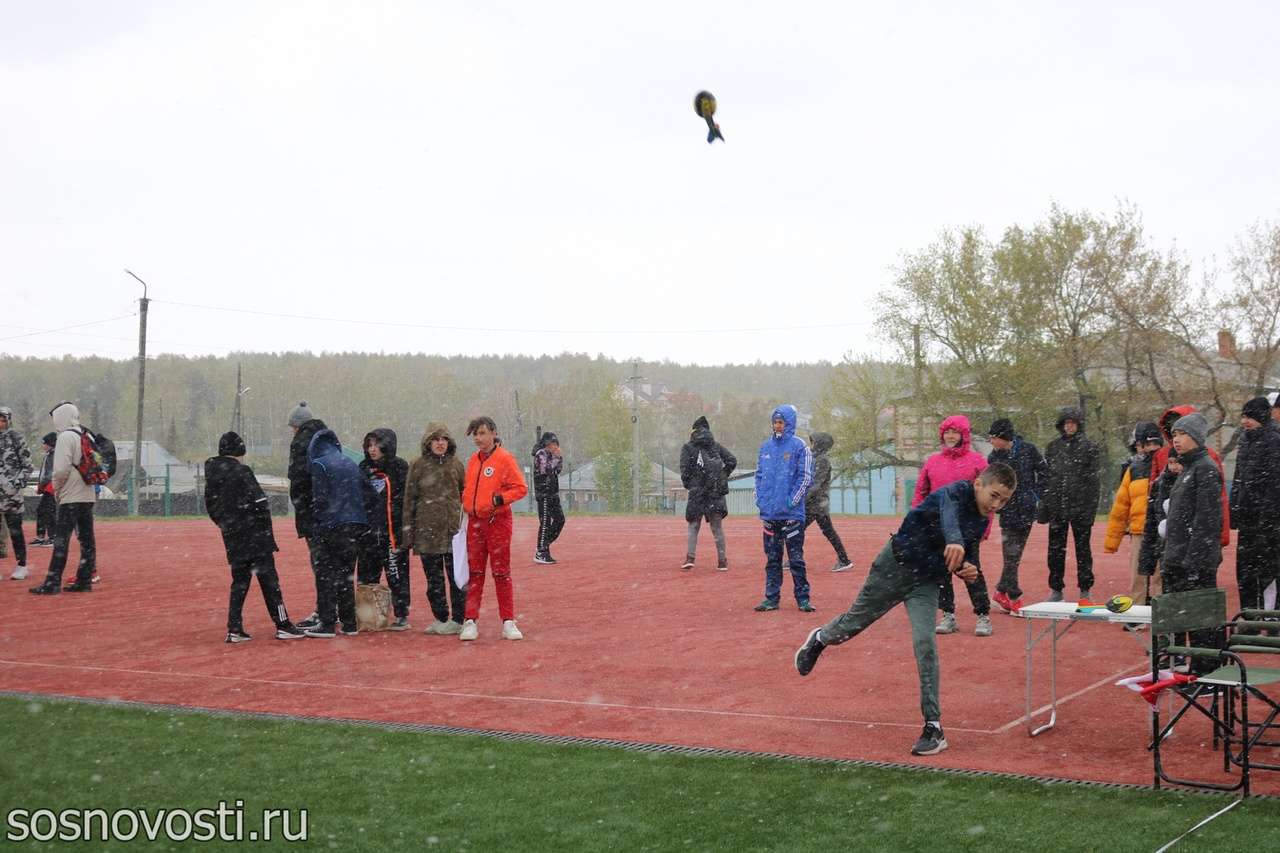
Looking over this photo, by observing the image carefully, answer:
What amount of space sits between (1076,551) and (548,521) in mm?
8895

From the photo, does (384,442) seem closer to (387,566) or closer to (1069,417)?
(387,566)

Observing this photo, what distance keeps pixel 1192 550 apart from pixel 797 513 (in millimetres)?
5041

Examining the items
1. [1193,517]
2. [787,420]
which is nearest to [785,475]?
[787,420]

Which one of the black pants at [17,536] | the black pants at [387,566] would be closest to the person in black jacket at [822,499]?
the black pants at [387,566]

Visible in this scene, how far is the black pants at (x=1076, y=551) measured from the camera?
483 inches

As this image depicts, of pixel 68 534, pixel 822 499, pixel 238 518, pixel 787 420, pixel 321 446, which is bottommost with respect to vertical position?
pixel 68 534

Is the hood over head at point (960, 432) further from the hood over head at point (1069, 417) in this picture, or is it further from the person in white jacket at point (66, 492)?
the person in white jacket at point (66, 492)

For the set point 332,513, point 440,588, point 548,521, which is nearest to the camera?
point 332,513

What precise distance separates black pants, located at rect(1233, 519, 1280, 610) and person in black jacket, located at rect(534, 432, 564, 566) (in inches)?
403

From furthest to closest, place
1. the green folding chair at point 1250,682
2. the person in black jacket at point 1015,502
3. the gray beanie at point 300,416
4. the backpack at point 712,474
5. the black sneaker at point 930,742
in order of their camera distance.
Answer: the backpack at point 712,474, the gray beanie at point 300,416, the person in black jacket at point 1015,502, the black sneaker at point 930,742, the green folding chair at point 1250,682

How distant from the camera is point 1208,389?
42281mm

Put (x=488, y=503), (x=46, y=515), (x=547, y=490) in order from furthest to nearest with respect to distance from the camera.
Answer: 1. (x=46, y=515)
2. (x=547, y=490)
3. (x=488, y=503)

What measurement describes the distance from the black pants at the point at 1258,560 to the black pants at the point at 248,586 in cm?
805

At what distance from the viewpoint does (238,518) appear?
1119 cm
